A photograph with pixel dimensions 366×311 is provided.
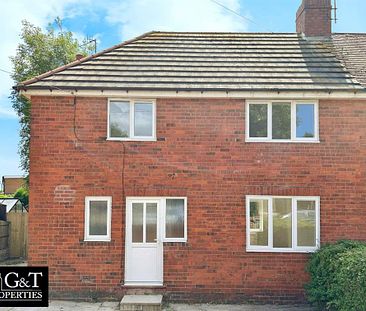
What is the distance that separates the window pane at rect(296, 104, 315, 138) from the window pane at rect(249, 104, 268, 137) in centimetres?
92

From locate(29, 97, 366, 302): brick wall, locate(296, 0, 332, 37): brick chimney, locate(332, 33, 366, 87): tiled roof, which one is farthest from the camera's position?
locate(296, 0, 332, 37): brick chimney

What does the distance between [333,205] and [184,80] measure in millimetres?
5357

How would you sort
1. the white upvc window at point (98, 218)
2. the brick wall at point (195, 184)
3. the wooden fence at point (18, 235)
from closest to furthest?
the brick wall at point (195, 184)
the white upvc window at point (98, 218)
the wooden fence at point (18, 235)

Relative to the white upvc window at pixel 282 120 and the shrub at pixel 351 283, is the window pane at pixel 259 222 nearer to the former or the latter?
the white upvc window at pixel 282 120

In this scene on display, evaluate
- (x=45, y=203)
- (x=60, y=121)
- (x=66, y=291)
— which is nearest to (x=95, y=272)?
(x=66, y=291)

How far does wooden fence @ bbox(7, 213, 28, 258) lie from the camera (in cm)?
1739

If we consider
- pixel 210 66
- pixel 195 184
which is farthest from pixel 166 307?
pixel 210 66

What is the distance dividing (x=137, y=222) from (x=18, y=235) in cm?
843

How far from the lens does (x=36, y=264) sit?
11.1 m

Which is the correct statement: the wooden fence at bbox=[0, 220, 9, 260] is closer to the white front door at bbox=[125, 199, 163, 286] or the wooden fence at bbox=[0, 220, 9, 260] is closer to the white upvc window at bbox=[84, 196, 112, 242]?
the white upvc window at bbox=[84, 196, 112, 242]

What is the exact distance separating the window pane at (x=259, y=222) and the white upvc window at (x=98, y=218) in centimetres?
385

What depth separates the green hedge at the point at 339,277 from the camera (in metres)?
8.20

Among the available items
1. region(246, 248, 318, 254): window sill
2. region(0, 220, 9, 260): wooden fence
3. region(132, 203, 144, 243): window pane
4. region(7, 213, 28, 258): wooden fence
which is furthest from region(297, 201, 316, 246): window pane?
region(0, 220, 9, 260): wooden fence

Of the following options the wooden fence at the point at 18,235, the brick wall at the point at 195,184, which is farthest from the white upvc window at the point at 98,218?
the wooden fence at the point at 18,235
